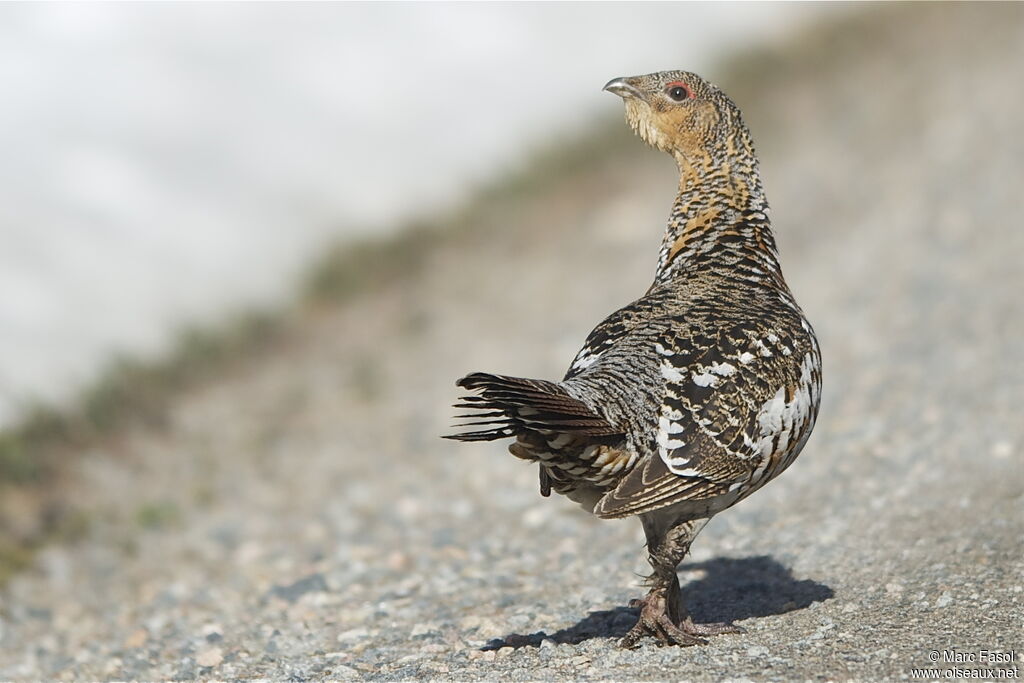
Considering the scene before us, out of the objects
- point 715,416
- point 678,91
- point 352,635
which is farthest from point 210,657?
point 678,91

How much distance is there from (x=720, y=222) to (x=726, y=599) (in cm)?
218

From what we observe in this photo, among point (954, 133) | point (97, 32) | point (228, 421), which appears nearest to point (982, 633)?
point (228, 421)

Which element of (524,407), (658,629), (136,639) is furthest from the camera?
(136,639)

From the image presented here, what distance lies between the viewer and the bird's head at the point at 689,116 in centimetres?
680

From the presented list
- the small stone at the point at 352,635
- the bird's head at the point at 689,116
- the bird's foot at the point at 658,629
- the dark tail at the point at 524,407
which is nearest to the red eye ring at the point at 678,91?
the bird's head at the point at 689,116

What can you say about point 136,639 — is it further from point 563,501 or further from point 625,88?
point 625,88

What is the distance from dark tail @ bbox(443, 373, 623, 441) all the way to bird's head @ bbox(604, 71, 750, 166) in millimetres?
2368

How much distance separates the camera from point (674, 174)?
15719 mm

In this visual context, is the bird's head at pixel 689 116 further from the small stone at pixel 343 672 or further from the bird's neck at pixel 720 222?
the small stone at pixel 343 672

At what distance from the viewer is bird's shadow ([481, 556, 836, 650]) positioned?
20.5ft

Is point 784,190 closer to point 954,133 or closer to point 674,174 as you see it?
point 674,174

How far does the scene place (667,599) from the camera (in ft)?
18.9

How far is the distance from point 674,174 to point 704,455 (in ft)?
35.6

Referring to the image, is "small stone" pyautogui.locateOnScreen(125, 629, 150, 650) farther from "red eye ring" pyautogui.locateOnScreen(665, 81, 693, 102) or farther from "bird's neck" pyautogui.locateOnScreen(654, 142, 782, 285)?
"red eye ring" pyautogui.locateOnScreen(665, 81, 693, 102)
